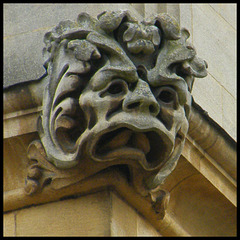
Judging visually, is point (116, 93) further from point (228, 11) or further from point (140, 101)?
point (228, 11)

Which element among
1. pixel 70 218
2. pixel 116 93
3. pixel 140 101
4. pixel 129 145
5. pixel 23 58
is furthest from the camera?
pixel 23 58

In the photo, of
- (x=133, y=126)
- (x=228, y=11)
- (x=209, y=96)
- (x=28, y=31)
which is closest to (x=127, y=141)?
(x=133, y=126)

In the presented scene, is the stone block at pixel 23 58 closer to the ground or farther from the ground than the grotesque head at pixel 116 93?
closer to the ground

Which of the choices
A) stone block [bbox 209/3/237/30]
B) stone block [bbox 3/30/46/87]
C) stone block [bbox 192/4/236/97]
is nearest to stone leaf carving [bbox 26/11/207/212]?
stone block [bbox 3/30/46/87]

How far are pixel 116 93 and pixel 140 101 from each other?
149mm

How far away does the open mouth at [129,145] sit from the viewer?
7496 mm

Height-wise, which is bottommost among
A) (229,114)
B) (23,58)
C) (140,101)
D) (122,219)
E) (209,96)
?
(229,114)

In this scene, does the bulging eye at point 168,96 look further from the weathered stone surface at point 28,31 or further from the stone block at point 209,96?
the stone block at point 209,96

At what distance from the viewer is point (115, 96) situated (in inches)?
291

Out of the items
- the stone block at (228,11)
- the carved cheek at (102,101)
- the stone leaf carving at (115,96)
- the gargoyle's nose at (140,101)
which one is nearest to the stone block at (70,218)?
the stone leaf carving at (115,96)

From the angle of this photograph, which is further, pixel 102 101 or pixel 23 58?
pixel 23 58

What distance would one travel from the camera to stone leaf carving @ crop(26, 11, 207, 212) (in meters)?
7.40

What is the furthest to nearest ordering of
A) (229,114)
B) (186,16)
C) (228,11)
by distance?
(228,11) < (229,114) < (186,16)

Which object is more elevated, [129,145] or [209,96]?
[129,145]
